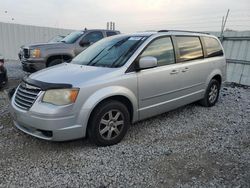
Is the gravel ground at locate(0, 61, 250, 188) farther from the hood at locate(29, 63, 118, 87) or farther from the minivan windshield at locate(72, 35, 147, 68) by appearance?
the minivan windshield at locate(72, 35, 147, 68)

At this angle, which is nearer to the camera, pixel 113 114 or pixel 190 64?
pixel 113 114

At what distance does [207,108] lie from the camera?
6289mm

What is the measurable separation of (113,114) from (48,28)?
15.1m

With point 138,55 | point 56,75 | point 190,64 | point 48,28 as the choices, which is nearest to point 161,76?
point 138,55

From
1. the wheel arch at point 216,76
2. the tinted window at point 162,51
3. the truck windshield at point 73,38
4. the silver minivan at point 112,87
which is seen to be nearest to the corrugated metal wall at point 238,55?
the wheel arch at point 216,76

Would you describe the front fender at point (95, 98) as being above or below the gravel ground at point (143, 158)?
above

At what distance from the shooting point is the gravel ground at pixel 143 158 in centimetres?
332

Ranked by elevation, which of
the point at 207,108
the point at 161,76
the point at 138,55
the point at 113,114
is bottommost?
the point at 207,108

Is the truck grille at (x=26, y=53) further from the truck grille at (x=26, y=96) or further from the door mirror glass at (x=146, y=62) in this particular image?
the door mirror glass at (x=146, y=62)

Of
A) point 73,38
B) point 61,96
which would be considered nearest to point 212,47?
point 61,96

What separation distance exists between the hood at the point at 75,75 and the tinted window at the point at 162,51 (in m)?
0.85

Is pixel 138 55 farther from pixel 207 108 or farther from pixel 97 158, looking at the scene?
pixel 207 108

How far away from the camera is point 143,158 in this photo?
386cm

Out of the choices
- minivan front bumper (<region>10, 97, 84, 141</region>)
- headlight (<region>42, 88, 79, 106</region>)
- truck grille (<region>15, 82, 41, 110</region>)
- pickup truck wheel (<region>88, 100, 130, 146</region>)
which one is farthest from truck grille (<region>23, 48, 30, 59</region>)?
pickup truck wheel (<region>88, 100, 130, 146</region>)
